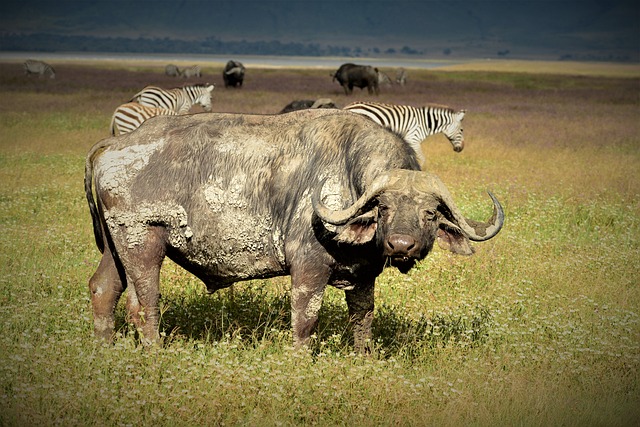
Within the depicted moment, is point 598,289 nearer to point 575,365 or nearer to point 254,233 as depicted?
point 575,365

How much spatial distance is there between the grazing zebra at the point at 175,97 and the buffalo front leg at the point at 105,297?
48.9ft

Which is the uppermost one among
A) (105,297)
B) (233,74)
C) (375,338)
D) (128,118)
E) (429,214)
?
(233,74)

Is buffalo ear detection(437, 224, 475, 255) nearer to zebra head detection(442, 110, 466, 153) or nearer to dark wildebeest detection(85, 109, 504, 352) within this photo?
dark wildebeest detection(85, 109, 504, 352)

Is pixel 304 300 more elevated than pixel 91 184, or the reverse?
pixel 91 184

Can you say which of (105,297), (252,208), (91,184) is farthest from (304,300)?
(91,184)

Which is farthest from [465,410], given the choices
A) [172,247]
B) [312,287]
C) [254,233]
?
[172,247]

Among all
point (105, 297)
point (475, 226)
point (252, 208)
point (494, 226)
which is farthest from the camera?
point (105, 297)

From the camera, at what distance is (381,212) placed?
6211mm

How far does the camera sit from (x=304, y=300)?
6.73 meters

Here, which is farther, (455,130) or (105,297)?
(455,130)

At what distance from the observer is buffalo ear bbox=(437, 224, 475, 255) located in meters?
6.46

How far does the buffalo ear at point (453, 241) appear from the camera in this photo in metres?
6.46

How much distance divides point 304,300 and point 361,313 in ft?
2.81

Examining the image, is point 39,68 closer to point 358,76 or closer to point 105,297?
point 358,76
